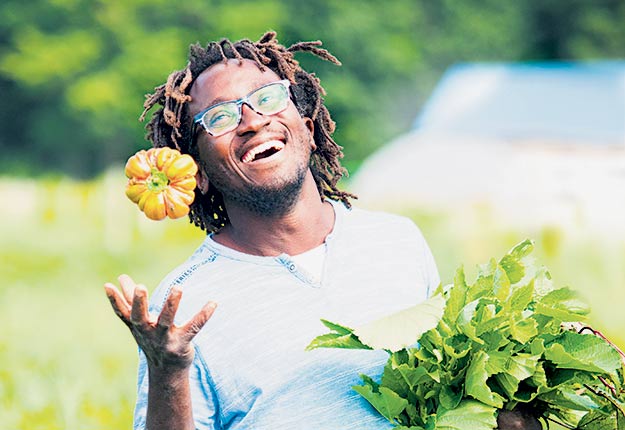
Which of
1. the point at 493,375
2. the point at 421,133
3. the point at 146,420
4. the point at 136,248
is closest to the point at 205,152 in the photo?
the point at 146,420

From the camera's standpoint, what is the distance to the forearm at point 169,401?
2.47 m

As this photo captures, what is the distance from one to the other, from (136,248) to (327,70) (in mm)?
25297

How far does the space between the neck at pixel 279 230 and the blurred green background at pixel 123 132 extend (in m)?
3.85

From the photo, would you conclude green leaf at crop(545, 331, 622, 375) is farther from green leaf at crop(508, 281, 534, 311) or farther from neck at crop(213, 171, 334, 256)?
neck at crop(213, 171, 334, 256)

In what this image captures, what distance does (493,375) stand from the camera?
2.48 meters

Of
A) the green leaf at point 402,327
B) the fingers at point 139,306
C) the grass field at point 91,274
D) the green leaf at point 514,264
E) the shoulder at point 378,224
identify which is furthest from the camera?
the grass field at point 91,274

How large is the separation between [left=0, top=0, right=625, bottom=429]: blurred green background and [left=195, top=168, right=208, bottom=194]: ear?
3.77m

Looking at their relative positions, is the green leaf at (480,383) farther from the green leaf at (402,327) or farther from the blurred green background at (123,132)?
the blurred green background at (123,132)

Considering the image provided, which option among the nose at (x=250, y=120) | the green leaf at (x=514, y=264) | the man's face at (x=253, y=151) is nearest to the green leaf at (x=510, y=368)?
the green leaf at (x=514, y=264)

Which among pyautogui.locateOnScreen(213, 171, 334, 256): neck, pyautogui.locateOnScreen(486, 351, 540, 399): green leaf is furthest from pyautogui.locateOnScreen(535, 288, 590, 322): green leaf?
pyautogui.locateOnScreen(213, 171, 334, 256): neck

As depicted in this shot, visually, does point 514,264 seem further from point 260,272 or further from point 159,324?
point 159,324

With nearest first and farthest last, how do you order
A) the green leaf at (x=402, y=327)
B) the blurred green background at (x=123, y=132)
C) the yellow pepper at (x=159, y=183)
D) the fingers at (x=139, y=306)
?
the fingers at (x=139, y=306)
the green leaf at (x=402, y=327)
the yellow pepper at (x=159, y=183)
the blurred green background at (x=123, y=132)

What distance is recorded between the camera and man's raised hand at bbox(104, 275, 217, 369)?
233cm

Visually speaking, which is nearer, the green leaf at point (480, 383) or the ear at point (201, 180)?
the green leaf at point (480, 383)
